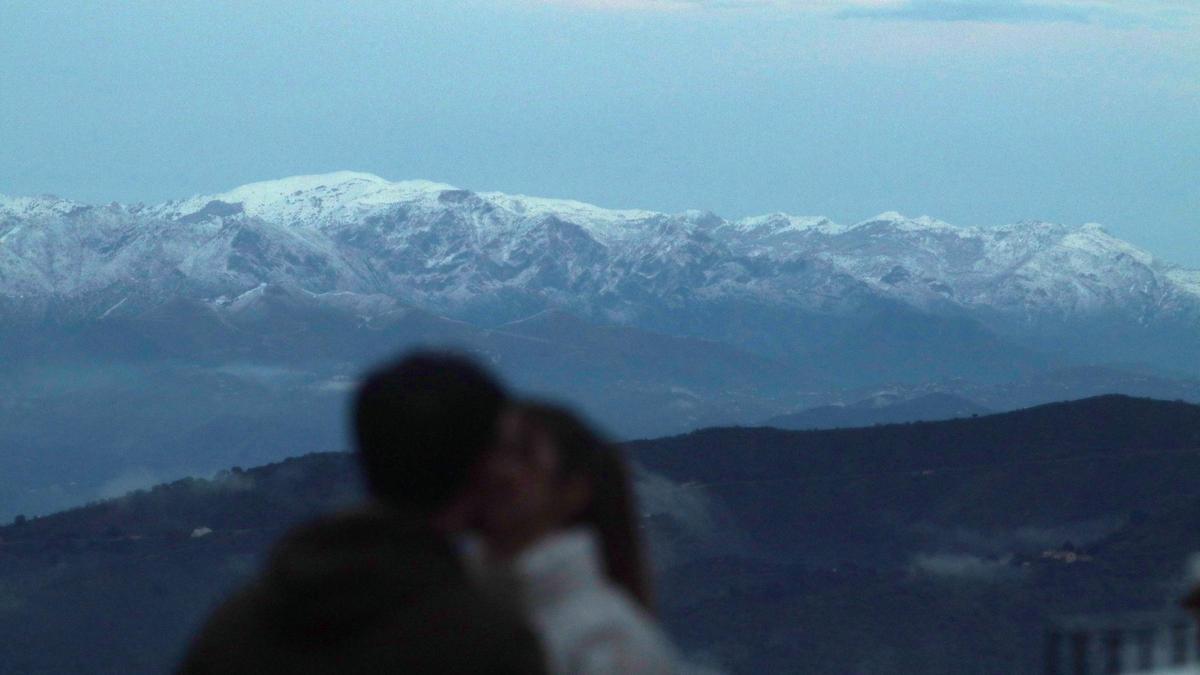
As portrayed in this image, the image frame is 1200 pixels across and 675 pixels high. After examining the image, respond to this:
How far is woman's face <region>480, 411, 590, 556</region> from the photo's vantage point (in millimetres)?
3686

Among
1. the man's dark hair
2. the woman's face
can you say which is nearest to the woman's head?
the woman's face

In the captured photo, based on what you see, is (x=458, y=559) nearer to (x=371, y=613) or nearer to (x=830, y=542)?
(x=371, y=613)

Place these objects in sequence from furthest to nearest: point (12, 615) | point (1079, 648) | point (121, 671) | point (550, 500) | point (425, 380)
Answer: point (12, 615) → point (121, 671) → point (1079, 648) → point (550, 500) → point (425, 380)

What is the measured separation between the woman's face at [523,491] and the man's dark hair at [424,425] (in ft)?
0.51

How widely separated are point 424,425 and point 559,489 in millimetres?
499

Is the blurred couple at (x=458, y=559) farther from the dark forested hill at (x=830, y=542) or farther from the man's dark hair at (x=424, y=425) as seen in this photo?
the dark forested hill at (x=830, y=542)

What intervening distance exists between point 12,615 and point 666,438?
83.0 feet

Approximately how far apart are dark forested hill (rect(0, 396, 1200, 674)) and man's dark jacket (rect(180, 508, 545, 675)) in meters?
39.0

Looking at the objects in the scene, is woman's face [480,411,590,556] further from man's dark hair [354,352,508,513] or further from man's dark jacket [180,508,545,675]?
man's dark jacket [180,508,545,675]

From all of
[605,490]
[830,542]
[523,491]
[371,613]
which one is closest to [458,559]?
[371,613]

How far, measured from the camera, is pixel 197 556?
57812 mm

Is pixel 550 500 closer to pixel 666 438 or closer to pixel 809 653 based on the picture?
pixel 809 653

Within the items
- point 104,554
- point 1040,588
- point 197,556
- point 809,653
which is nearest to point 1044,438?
point 1040,588

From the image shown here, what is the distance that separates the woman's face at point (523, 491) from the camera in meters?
3.69
